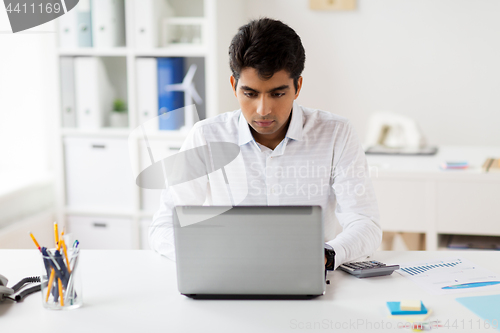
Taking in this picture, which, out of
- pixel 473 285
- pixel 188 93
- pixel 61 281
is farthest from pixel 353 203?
pixel 188 93

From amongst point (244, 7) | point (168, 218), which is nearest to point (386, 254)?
point (168, 218)

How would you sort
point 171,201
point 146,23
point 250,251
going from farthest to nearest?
point 146,23 → point 171,201 → point 250,251

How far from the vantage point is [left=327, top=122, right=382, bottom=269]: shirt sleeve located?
52.0 inches

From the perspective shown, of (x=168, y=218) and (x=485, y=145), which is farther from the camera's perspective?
(x=485, y=145)

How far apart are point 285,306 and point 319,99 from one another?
1.97 m

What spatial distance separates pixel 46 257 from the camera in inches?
41.5

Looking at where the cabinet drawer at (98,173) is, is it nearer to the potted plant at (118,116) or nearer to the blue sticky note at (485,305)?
the potted plant at (118,116)

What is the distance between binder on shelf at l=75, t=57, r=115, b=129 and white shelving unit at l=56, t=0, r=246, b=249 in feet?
0.14

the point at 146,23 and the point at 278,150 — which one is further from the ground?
the point at 146,23

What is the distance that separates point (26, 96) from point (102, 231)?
2.64 ft

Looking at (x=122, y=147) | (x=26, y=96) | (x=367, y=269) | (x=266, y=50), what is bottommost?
(x=367, y=269)

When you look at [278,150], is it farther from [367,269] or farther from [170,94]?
[170,94]

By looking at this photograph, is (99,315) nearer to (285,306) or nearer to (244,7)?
(285,306)

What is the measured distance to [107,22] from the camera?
2602 mm
